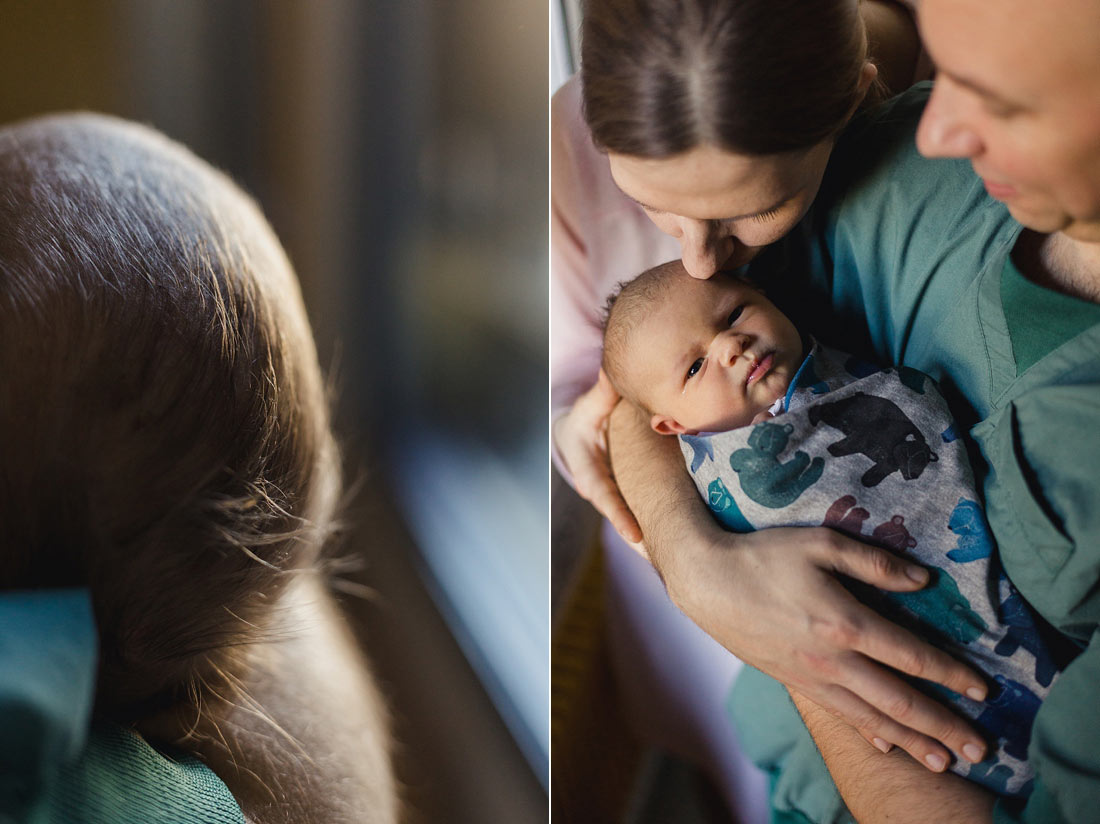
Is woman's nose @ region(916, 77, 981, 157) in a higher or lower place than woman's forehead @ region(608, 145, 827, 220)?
higher

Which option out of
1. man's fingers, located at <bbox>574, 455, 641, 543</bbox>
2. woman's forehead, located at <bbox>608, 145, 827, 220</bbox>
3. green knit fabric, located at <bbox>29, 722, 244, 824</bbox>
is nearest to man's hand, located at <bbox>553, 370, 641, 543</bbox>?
man's fingers, located at <bbox>574, 455, 641, 543</bbox>

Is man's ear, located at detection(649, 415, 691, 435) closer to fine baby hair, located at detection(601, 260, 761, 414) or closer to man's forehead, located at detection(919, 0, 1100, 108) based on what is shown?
fine baby hair, located at detection(601, 260, 761, 414)

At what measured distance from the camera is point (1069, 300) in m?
0.63

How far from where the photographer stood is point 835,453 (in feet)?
2.36

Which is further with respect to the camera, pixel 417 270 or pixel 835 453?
pixel 417 270

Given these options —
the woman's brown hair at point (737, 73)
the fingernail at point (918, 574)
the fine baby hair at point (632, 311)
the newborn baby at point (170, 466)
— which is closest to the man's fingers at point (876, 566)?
the fingernail at point (918, 574)

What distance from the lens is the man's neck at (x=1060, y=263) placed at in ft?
2.05

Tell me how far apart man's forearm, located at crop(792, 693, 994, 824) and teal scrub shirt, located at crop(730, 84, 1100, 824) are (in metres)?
0.02

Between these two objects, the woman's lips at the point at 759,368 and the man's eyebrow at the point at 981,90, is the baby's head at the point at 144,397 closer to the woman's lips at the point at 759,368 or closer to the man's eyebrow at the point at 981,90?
the woman's lips at the point at 759,368

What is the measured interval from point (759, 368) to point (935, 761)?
345 mm

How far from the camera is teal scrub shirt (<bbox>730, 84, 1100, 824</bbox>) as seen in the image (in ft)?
2.03

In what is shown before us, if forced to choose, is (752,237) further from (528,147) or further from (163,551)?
(163,551)

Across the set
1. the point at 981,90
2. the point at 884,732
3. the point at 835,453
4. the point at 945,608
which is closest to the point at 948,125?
the point at 981,90

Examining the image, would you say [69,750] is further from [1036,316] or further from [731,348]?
[1036,316]
